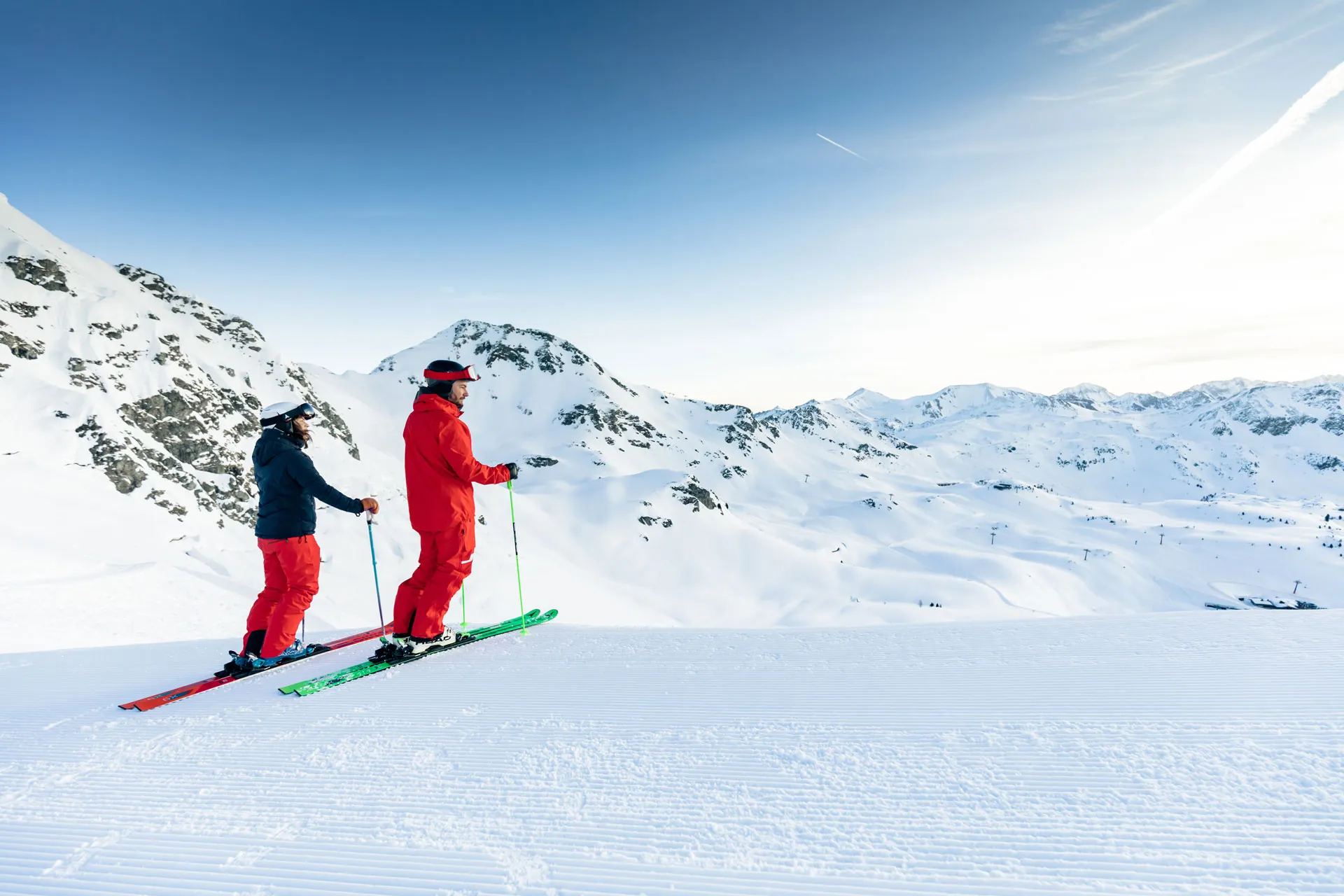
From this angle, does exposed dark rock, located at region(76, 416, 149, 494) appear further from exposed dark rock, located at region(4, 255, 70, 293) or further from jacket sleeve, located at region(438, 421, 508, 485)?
jacket sleeve, located at region(438, 421, 508, 485)

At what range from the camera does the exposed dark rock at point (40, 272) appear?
51438 millimetres

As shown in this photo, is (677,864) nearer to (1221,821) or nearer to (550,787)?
(550,787)

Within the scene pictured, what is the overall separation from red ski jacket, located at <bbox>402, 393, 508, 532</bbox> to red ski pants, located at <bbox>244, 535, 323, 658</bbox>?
125cm

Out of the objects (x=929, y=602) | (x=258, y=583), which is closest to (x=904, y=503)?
(x=929, y=602)

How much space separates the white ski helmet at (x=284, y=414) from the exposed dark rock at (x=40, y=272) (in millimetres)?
70530

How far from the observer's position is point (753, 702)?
15.3 feet

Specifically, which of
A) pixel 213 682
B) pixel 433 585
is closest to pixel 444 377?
pixel 433 585

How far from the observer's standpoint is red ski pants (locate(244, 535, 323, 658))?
622cm

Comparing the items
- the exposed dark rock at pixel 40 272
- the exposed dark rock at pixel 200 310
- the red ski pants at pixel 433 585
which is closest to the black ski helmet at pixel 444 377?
the red ski pants at pixel 433 585

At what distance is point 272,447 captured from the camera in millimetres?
6234

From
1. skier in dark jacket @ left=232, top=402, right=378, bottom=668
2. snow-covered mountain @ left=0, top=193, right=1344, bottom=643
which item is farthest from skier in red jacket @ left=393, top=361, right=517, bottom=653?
snow-covered mountain @ left=0, top=193, right=1344, bottom=643

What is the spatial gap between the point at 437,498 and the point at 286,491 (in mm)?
1581

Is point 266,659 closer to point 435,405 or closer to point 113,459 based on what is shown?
point 435,405

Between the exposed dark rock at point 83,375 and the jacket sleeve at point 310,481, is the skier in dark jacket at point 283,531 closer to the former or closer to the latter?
the jacket sleeve at point 310,481
